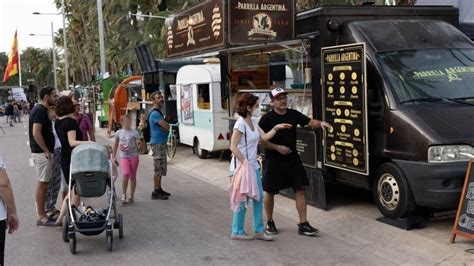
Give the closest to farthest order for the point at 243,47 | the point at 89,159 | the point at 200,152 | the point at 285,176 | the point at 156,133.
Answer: the point at 89,159 → the point at 285,176 → the point at 156,133 → the point at 243,47 → the point at 200,152

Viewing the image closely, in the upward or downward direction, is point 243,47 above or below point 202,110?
above

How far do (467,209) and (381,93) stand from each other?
1808mm

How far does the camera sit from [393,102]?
6754mm

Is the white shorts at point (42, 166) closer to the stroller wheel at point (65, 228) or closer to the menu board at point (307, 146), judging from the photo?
the stroller wheel at point (65, 228)

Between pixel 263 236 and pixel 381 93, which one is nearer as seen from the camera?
pixel 263 236

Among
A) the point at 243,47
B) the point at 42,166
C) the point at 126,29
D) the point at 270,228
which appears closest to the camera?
the point at 270,228

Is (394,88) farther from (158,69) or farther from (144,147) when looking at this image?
(158,69)

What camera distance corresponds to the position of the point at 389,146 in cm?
677

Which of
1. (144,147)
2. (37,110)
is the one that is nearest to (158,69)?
(144,147)

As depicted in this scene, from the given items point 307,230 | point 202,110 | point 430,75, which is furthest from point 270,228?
point 202,110

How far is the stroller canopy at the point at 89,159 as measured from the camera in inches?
249

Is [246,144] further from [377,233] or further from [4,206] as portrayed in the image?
[4,206]

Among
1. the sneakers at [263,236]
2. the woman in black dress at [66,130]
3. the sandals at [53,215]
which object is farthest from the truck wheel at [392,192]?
the sandals at [53,215]

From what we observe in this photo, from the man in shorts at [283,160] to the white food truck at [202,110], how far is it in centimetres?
672
